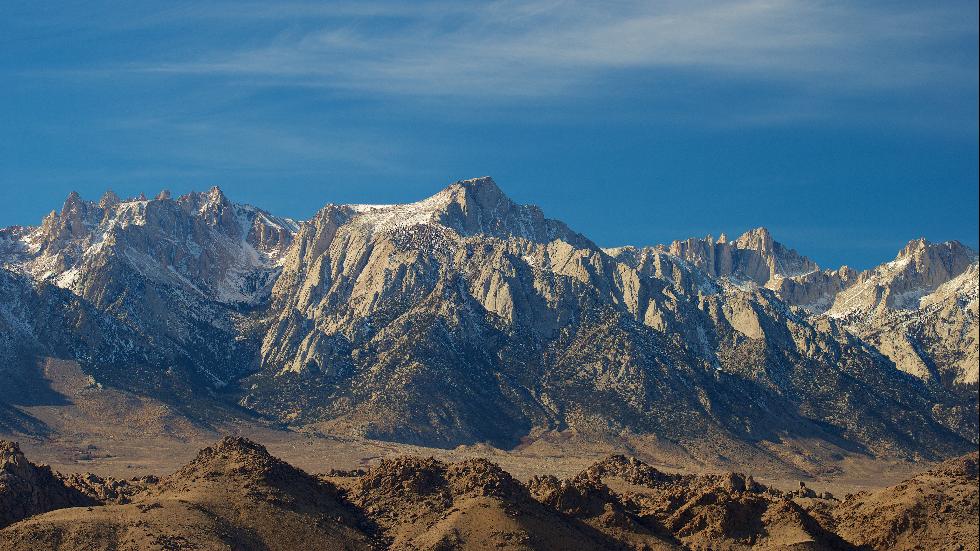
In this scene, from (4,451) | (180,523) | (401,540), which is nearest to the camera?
(180,523)

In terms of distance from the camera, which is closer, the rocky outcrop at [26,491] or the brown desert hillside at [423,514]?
the brown desert hillside at [423,514]

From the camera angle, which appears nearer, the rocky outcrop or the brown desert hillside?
the brown desert hillside

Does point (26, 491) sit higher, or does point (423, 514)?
point (26, 491)

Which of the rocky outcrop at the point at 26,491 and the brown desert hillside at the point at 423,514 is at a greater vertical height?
the rocky outcrop at the point at 26,491

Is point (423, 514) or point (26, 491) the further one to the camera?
point (423, 514)

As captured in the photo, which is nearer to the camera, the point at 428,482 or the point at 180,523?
the point at 180,523

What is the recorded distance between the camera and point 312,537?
170 meters

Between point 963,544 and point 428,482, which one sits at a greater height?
point 428,482

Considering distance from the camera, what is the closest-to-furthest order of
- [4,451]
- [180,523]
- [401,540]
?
[180,523] < [401,540] < [4,451]

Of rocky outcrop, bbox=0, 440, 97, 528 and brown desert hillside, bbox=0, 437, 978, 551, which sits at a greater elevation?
rocky outcrop, bbox=0, 440, 97, 528

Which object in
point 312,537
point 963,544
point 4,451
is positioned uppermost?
point 4,451

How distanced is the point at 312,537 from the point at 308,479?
73.9 ft

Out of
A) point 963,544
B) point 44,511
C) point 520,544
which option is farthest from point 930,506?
point 44,511

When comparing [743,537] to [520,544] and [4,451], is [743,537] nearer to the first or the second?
[520,544]
